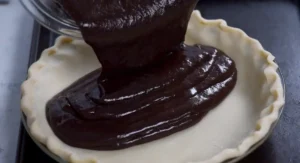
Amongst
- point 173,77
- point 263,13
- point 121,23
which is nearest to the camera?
point 121,23

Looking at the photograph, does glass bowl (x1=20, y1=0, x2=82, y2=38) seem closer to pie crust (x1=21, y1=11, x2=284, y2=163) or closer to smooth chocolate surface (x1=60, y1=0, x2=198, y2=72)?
smooth chocolate surface (x1=60, y1=0, x2=198, y2=72)

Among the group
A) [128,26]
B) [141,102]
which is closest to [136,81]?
[141,102]

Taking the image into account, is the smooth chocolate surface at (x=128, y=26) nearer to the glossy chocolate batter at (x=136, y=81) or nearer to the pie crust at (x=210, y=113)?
the glossy chocolate batter at (x=136, y=81)

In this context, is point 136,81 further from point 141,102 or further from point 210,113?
point 210,113

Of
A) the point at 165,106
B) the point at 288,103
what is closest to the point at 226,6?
A: the point at 288,103

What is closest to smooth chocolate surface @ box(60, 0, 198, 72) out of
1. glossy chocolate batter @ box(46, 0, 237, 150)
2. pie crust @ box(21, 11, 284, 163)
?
glossy chocolate batter @ box(46, 0, 237, 150)

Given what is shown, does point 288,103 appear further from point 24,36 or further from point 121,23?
point 24,36

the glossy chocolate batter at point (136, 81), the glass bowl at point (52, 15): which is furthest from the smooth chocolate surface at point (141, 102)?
the glass bowl at point (52, 15)
